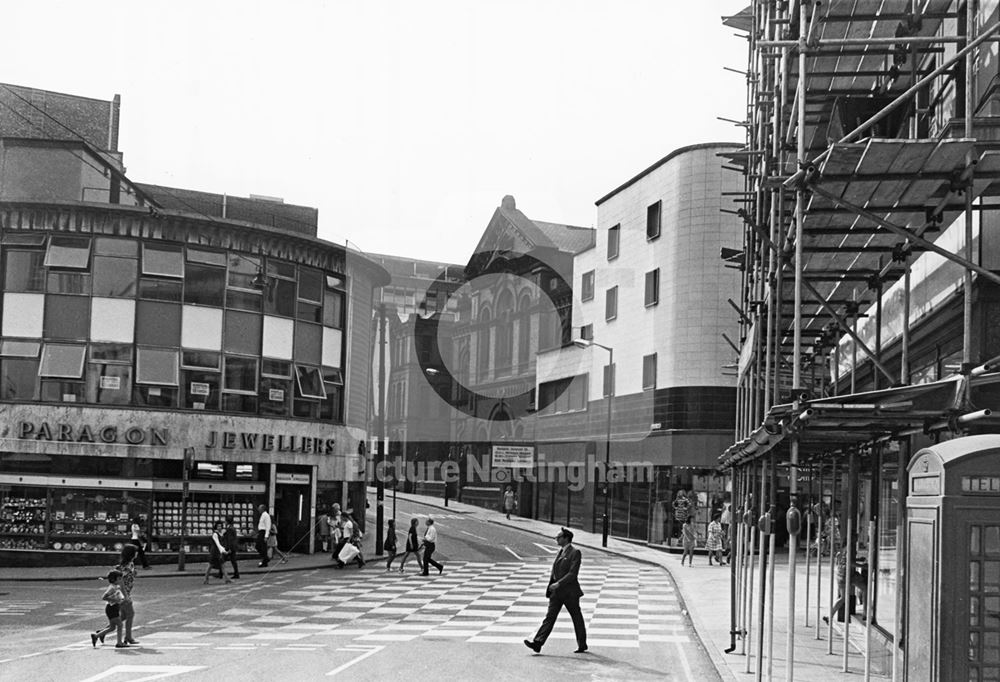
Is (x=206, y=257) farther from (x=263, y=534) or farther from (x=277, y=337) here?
(x=263, y=534)

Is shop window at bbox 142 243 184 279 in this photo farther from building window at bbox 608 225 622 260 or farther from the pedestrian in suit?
the pedestrian in suit

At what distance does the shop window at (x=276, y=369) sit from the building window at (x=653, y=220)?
52.3 ft

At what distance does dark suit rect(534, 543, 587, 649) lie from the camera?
16.1 metres

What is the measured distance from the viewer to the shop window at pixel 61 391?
33969mm

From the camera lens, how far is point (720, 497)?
42.1m

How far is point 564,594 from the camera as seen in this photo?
16203 millimetres

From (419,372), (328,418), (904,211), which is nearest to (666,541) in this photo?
(328,418)

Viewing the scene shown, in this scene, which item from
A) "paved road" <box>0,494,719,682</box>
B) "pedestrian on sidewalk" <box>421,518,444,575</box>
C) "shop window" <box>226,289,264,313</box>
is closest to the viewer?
"paved road" <box>0,494,719,682</box>

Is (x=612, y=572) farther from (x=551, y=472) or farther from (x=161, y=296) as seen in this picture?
(x=551, y=472)

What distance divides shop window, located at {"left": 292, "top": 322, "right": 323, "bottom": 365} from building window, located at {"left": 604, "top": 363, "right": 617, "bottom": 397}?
495 inches

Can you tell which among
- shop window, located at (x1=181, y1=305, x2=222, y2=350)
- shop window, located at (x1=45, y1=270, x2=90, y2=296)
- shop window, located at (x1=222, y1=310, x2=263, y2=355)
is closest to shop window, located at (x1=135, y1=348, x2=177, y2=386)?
shop window, located at (x1=181, y1=305, x2=222, y2=350)

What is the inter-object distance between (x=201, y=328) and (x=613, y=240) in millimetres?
20999

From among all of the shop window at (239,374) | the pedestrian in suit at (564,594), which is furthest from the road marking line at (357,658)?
the shop window at (239,374)

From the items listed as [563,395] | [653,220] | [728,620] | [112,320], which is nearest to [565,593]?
[728,620]
